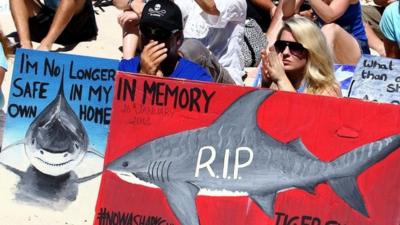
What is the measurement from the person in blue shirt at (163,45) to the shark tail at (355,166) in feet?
3.85

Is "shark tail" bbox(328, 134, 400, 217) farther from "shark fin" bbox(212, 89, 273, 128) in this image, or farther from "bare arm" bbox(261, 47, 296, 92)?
"bare arm" bbox(261, 47, 296, 92)

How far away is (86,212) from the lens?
5824 millimetres

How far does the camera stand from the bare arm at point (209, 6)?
25.5 feet

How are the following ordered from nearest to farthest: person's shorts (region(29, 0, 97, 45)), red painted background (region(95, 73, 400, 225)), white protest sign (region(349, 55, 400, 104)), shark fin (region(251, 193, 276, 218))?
1. red painted background (region(95, 73, 400, 225))
2. shark fin (region(251, 193, 276, 218))
3. white protest sign (region(349, 55, 400, 104))
4. person's shorts (region(29, 0, 97, 45))

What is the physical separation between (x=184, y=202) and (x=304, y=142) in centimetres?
69

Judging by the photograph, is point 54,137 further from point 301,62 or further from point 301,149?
point 301,149

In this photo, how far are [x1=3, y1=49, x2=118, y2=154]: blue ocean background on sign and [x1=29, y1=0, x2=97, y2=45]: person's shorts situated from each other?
8.91ft

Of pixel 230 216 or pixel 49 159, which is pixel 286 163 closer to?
pixel 230 216

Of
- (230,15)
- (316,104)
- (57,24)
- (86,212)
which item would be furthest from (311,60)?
(57,24)

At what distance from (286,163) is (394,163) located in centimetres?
53

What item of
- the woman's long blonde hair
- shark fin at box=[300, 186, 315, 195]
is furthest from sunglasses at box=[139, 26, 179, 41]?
shark fin at box=[300, 186, 315, 195]

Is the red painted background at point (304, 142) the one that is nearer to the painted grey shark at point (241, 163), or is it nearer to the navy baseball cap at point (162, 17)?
the painted grey shark at point (241, 163)

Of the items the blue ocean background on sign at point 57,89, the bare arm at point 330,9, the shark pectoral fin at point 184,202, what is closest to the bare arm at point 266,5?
the bare arm at point 330,9

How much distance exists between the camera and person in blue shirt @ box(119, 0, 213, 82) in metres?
5.68
